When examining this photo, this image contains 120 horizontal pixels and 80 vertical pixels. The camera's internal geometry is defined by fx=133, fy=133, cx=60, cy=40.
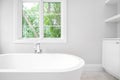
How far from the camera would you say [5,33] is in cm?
321

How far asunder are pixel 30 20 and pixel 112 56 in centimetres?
209

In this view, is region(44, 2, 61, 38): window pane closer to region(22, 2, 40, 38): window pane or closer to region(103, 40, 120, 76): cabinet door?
region(22, 2, 40, 38): window pane

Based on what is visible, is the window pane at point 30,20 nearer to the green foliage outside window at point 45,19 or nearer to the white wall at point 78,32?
the green foliage outside window at point 45,19

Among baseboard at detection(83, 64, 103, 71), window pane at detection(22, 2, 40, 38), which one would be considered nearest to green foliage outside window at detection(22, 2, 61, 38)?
window pane at detection(22, 2, 40, 38)

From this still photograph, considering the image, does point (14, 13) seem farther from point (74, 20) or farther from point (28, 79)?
point (28, 79)

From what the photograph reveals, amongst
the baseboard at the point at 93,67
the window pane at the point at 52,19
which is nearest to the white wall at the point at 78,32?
the baseboard at the point at 93,67

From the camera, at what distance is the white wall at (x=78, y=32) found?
3.21 meters

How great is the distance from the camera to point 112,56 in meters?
2.56

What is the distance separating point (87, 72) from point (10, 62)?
1699 mm

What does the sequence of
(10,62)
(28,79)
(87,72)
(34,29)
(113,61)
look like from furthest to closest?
(34,29)
(87,72)
(10,62)
(113,61)
(28,79)

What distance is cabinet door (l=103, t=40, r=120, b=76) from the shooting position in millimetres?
2354

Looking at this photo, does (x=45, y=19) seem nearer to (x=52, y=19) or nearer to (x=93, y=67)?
(x=52, y=19)

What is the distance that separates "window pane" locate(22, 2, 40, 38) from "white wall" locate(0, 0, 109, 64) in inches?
11.7

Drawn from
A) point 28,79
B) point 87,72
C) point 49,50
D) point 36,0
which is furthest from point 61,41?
point 28,79
